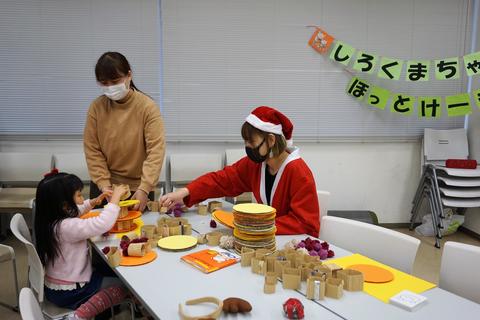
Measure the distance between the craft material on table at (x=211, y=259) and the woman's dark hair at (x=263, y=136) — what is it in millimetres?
544

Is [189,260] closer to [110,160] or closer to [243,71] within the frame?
[110,160]

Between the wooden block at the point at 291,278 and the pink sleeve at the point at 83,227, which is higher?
the pink sleeve at the point at 83,227

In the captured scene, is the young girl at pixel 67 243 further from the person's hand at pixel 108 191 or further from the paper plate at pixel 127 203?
the person's hand at pixel 108 191

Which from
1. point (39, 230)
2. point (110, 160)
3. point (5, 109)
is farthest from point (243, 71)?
point (39, 230)

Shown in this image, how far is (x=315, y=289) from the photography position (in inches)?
48.5

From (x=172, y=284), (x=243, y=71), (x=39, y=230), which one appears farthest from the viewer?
(x=243, y=71)

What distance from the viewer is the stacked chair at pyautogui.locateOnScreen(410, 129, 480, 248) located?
12.0ft

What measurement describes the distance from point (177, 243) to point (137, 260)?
20cm

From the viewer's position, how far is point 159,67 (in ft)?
12.3

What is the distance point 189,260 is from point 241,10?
2888 millimetres

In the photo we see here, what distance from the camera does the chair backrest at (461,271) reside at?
4.58 ft

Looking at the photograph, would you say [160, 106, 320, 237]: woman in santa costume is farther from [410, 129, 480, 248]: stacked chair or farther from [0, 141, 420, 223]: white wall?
[410, 129, 480, 248]: stacked chair

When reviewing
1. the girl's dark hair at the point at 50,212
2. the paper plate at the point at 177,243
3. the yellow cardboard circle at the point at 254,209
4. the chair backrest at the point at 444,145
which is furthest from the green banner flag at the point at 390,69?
the girl's dark hair at the point at 50,212

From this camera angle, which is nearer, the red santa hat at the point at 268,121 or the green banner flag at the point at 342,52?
the red santa hat at the point at 268,121
